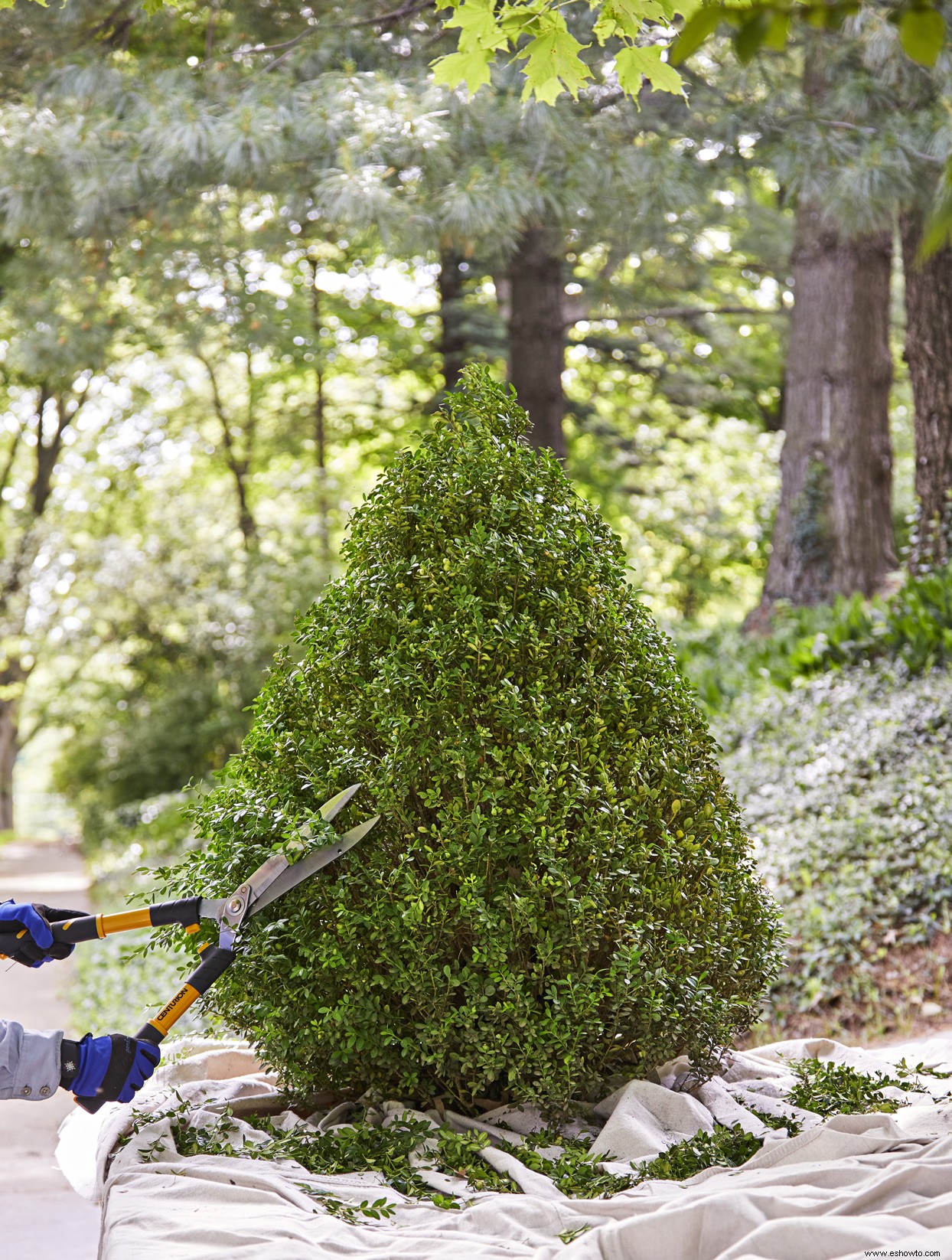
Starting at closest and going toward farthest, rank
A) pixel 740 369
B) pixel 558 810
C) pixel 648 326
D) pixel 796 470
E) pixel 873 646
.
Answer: pixel 558 810 → pixel 873 646 → pixel 796 470 → pixel 648 326 → pixel 740 369

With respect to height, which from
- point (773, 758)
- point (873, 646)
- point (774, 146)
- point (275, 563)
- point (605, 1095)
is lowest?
point (605, 1095)

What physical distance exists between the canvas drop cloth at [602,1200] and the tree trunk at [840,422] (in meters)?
7.16

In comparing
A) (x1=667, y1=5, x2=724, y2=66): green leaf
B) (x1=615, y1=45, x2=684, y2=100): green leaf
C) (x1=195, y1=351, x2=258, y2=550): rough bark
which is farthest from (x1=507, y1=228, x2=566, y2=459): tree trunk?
(x1=667, y1=5, x2=724, y2=66): green leaf

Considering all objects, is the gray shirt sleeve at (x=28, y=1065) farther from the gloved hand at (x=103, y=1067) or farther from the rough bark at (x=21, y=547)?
the rough bark at (x=21, y=547)

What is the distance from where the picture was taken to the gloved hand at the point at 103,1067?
2.35 metres

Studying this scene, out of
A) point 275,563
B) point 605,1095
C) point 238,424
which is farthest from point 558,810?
point 238,424

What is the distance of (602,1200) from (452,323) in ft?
39.7

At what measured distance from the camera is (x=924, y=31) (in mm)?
1352

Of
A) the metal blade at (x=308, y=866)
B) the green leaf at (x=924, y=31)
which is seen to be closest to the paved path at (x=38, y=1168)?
the metal blade at (x=308, y=866)

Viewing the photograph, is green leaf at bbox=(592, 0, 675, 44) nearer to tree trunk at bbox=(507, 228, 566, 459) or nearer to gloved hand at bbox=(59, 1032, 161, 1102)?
gloved hand at bbox=(59, 1032, 161, 1102)

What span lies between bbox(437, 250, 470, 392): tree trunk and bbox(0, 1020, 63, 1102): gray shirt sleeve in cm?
1054

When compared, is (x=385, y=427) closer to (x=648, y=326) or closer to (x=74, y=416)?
(x=648, y=326)

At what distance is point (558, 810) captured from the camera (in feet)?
8.70

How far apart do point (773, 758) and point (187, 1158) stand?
4.75 meters
